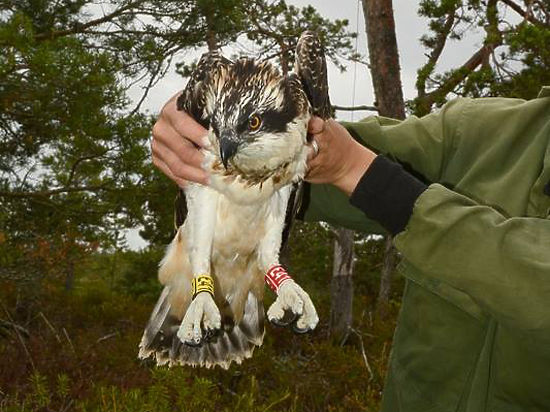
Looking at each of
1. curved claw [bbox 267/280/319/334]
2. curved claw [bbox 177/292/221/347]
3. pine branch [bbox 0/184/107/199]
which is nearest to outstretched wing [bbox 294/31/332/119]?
curved claw [bbox 267/280/319/334]

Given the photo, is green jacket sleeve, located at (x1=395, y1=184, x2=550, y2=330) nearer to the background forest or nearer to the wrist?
the wrist

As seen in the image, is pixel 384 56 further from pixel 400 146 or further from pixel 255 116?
pixel 255 116

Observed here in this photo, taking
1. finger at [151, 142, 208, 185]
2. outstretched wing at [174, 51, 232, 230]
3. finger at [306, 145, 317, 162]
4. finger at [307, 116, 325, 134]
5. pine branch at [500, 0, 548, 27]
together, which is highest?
pine branch at [500, 0, 548, 27]

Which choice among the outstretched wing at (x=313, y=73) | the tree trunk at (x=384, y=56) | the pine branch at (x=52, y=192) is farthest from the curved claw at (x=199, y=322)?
the pine branch at (x=52, y=192)

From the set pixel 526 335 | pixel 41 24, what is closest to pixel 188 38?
pixel 41 24

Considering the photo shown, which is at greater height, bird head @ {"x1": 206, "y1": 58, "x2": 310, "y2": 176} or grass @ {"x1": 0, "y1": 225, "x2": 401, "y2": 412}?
bird head @ {"x1": 206, "y1": 58, "x2": 310, "y2": 176}

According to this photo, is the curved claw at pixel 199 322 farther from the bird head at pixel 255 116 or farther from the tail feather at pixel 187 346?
the tail feather at pixel 187 346

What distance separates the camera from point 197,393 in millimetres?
4918

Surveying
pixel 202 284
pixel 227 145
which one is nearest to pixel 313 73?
pixel 227 145

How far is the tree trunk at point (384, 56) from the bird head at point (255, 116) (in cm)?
432

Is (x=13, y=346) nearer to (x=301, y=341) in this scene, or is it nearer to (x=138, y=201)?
(x=138, y=201)

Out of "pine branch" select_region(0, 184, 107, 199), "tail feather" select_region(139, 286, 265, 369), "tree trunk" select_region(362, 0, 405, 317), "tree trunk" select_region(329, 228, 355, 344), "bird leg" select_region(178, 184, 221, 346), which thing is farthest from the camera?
"tree trunk" select_region(329, 228, 355, 344)

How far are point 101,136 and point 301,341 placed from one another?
4010mm

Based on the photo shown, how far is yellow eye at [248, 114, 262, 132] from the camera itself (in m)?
2.01
